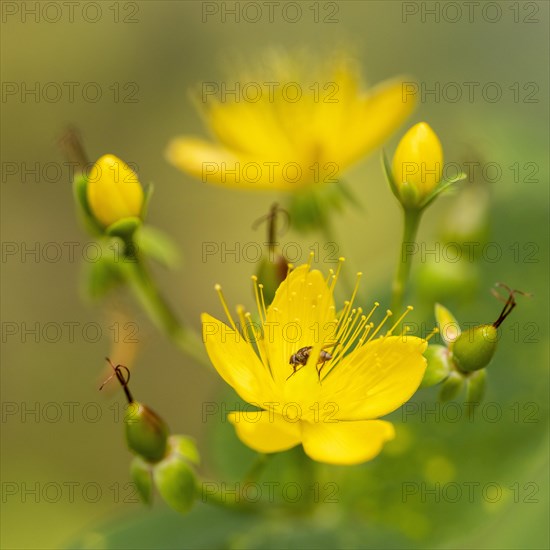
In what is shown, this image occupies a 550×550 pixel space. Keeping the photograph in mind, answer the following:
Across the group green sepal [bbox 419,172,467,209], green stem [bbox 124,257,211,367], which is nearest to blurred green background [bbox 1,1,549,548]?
green stem [bbox 124,257,211,367]

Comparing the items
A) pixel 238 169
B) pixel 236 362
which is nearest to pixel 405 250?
pixel 236 362

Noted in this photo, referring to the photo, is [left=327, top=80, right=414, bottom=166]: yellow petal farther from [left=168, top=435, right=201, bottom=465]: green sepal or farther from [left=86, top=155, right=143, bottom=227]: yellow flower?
[left=168, top=435, right=201, bottom=465]: green sepal

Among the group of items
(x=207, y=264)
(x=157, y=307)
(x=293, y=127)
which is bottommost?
(x=157, y=307)

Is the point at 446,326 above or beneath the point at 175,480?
above

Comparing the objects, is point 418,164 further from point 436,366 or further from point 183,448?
point 183,448

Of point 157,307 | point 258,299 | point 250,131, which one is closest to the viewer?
point 258,299

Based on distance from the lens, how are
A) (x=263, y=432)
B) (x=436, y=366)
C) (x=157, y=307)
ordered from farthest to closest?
(x=157, y=307) → (x=436, y=366) → (x=263, y=432)

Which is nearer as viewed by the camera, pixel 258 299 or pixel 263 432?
pixel 263 432
